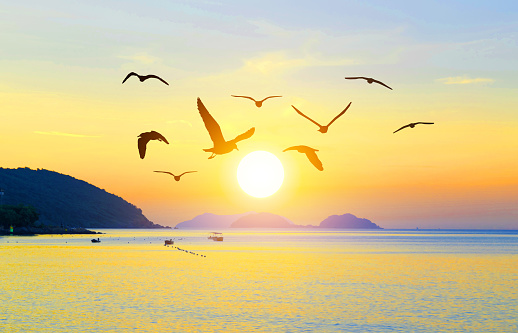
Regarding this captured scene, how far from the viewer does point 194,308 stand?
67.8 meters

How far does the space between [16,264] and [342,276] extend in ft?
221

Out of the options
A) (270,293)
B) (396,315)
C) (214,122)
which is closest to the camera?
(214,122)

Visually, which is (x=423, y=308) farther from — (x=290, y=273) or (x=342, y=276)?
(x=290, y=273)

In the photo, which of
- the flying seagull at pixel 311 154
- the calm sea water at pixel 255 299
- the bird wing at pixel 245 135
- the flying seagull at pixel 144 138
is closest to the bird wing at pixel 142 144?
the flying seagull at pixel 144 138

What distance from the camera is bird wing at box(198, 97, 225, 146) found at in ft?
57.0

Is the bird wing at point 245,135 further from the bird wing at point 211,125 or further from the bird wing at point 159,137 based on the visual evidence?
the bird wing at point 159,137

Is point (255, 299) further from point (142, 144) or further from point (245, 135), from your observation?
point (245, 135)

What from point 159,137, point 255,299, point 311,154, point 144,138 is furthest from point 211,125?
point 255,299

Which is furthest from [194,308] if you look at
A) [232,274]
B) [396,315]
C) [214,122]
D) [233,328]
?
[214,122]

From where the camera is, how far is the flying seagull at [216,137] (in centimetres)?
1738

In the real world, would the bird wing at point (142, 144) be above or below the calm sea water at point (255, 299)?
above

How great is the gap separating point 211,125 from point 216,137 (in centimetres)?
44

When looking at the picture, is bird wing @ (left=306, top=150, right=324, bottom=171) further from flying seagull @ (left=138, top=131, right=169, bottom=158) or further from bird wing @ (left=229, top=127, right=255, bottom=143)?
flying seagull @ (left=138, top=131, right=169, bottom=158)

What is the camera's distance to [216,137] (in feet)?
58.7
